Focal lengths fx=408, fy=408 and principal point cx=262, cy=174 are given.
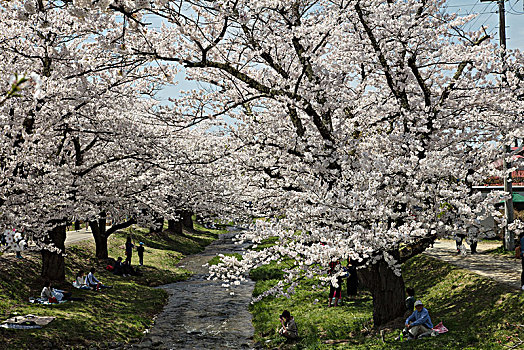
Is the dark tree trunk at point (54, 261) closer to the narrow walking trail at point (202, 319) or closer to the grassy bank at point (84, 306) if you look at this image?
the grassy bank at point (84, 306)

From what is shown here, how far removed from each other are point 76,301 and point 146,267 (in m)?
10.0

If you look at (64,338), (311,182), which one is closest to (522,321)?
(311,182)

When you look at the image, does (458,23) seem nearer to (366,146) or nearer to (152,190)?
(366,146)

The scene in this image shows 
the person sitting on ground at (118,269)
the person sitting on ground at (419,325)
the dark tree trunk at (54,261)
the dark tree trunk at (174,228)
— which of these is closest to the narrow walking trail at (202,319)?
the person sitting on ground at (118,269)

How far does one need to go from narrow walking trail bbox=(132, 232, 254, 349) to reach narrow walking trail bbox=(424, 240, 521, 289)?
8428mm

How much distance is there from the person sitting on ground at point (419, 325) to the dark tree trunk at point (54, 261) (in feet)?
45.3

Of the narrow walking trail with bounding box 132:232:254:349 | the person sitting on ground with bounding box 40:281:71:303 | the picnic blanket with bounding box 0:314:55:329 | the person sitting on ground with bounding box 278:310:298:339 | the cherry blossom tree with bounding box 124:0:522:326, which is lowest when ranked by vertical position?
the narrow walking trail with bounding box 132:232:254:349

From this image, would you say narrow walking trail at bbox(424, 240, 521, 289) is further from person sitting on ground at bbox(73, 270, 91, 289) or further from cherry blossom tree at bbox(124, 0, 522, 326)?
person sitting on ground at bbox(73, 270, 91, 289)

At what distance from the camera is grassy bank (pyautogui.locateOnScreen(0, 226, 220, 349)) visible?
39.3 feet

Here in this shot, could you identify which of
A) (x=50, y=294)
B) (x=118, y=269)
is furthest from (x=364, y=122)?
(x=118, y=269)

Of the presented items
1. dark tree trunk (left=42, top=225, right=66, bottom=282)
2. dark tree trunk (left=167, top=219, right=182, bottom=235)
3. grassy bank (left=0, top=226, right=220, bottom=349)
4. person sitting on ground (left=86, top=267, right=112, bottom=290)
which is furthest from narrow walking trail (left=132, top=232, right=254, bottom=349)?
dark tree trunk (left=167, top=219, right=182, bottom=235)

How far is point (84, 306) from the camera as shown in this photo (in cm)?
1552

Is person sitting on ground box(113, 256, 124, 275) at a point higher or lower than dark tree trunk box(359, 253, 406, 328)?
lower

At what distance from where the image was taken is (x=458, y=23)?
10656mm
